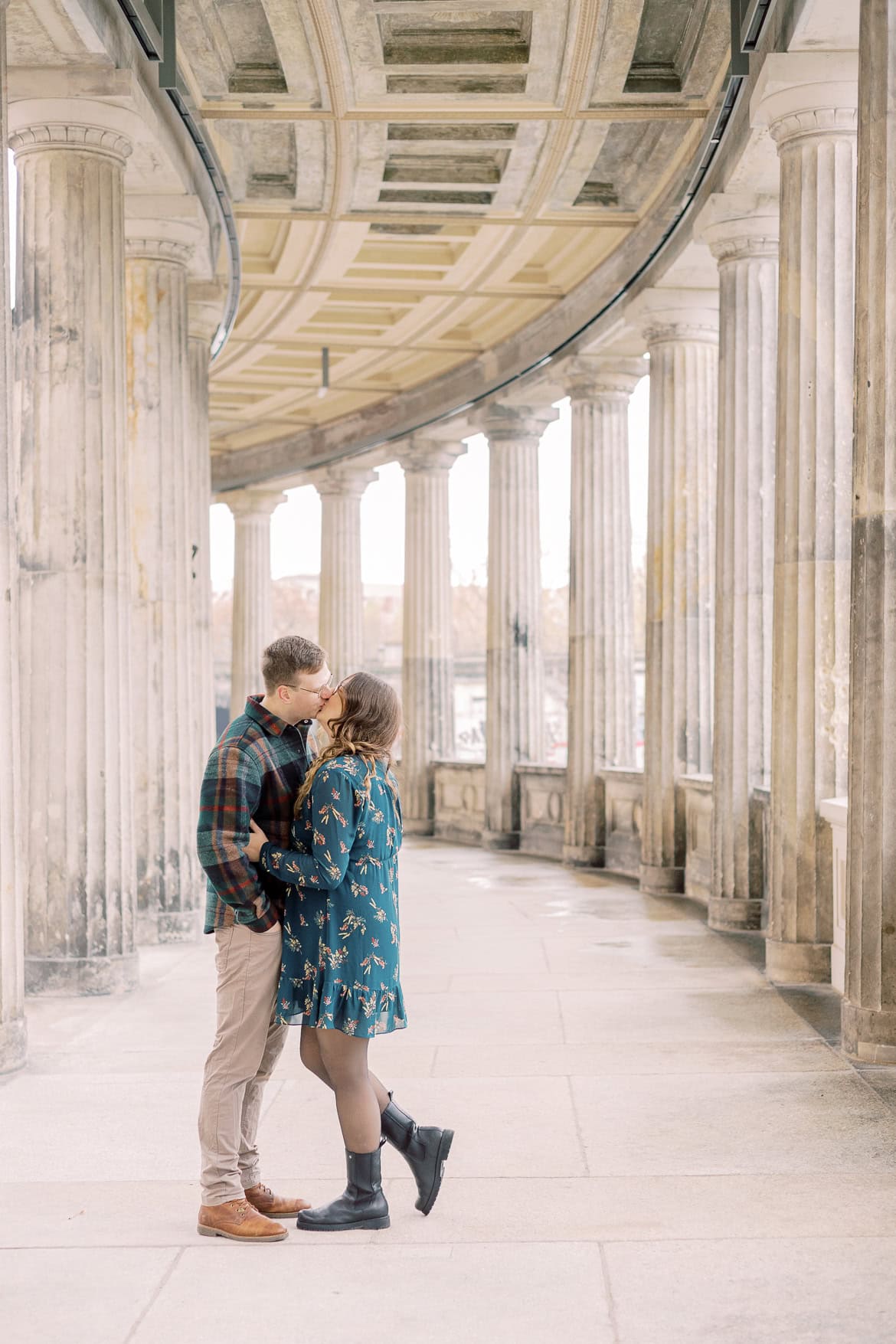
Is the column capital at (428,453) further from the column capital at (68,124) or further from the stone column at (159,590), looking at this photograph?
the column capital at (68,124)

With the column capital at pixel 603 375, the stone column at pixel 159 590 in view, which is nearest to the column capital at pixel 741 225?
the stone column at pixel 159 590

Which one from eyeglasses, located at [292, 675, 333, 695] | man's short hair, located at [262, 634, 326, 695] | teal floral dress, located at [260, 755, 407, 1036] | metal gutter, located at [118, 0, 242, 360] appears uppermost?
metal gutter, located at [118, 0, 242, 360]

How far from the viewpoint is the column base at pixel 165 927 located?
15.4 meters

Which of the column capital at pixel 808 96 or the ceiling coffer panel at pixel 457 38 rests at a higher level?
the ceiling coffer panel at pixel 457 38

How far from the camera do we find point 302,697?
6.22 metres

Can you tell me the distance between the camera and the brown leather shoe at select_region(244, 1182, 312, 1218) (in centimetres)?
632

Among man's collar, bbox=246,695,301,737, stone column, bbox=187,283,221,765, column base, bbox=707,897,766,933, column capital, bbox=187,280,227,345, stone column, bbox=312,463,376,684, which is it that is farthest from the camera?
stone column, bbox=312,463,376,684

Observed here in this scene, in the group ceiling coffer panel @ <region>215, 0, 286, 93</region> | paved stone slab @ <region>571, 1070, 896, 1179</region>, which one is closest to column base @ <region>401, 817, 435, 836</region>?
A: ceiling coffer panel @ <region>215, 0, 286, 93</region>

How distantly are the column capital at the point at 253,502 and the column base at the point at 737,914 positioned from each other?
866 inches

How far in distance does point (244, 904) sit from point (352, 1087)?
0.87 m

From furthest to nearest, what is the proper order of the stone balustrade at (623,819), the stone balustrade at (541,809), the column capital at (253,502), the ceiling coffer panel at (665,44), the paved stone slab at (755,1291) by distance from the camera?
the column capital at (253,502) < the stone balustrade at (541,809) < the stone balustrade at (623,819) < the ceiling coffer panel at (665,44) < the paved stone slab at (755,1291)

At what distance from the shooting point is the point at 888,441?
930cm

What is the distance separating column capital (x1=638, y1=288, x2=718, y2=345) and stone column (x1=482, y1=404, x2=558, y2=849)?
720 cm

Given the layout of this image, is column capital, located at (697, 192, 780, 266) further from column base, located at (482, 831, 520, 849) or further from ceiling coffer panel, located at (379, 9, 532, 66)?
column base, located at (482, 831, 520, 849)
